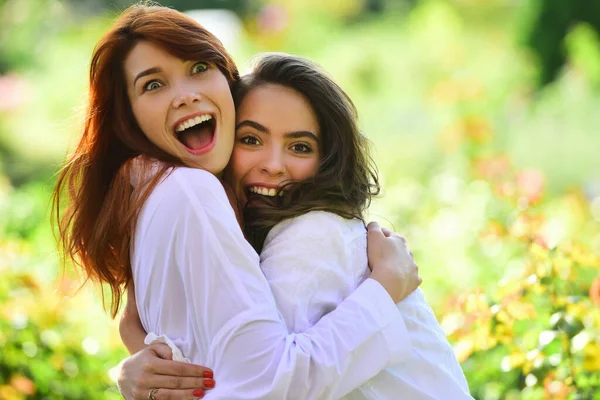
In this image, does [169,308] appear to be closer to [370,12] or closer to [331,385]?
[331,385]

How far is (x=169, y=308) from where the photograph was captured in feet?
6.29

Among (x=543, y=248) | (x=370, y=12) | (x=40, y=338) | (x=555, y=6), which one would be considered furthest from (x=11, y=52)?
(x=543, y=248)

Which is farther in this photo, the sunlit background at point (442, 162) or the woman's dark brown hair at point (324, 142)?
the sunlit background at point (442, 162)

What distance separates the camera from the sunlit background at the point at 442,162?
2.90 m

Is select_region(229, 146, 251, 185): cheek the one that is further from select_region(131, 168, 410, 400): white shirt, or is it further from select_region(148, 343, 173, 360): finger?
select_region(148, 343, 173, 360): finger

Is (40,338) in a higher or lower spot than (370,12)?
lower

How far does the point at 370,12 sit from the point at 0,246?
30.2 ft

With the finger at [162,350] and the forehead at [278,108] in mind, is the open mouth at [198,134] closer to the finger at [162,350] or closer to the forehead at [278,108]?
the forehead at [278,108]

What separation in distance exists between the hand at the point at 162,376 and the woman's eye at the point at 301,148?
62 cm

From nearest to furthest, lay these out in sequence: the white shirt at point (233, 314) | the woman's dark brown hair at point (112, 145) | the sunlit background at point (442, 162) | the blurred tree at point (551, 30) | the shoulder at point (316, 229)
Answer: the white shirt at point (233, 314) → the shoulder at point (316, 229) → the woman's dark brown hair at point (112, 145) → the sunlit background at point (442, 162) → the blurred tree at point (551, 30)

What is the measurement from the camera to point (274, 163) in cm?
220

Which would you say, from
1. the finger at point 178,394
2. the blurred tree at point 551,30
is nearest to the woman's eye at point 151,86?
the finger at point 178,394

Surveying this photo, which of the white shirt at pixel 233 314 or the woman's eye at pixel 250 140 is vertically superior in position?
the woman's eye at pixel 250 140

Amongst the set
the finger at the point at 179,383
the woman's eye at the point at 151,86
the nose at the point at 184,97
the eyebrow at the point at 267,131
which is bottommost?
the finger at the point at 179,383
